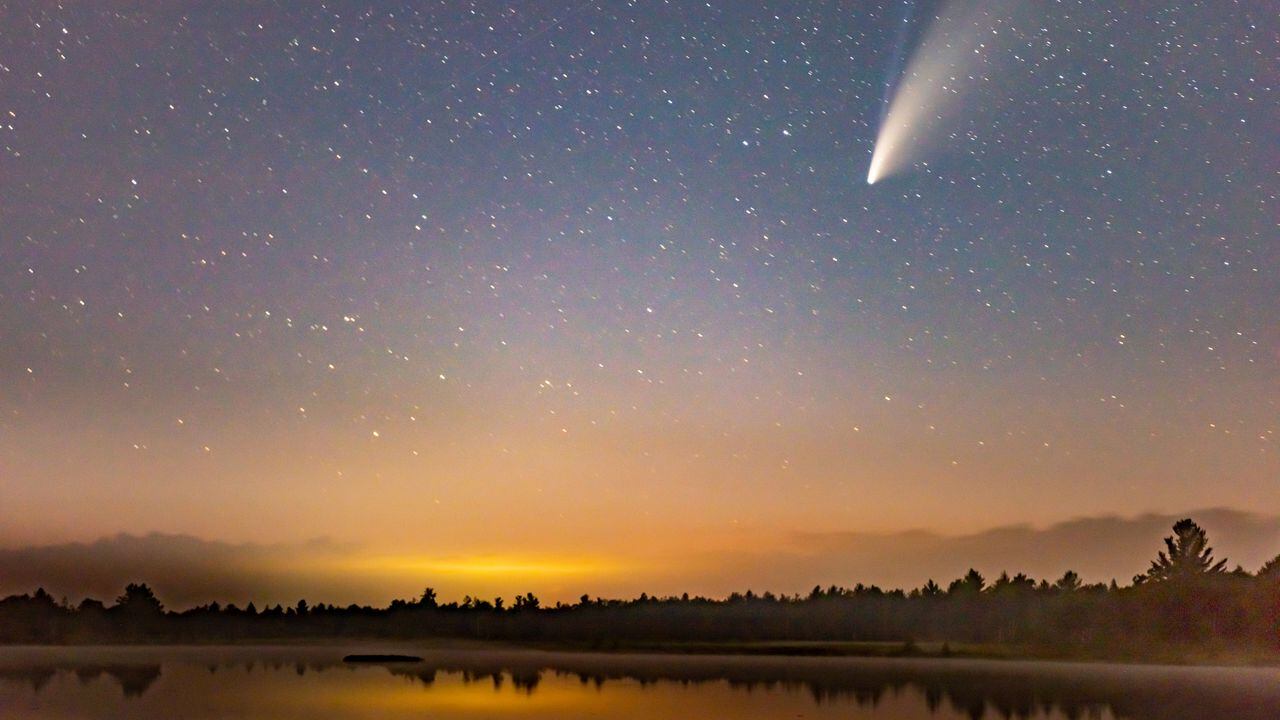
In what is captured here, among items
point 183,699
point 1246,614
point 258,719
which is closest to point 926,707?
point 258,719

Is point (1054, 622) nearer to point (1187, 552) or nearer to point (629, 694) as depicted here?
point (1187, 552)

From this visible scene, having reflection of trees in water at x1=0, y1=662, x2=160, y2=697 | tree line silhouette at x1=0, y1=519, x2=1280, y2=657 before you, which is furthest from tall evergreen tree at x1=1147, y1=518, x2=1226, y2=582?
reflection of trees in water at x1=0, y1=662, x2=160, y2=697

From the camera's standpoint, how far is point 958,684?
6481 centimetres

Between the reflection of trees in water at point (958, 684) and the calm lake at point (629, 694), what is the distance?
9cm

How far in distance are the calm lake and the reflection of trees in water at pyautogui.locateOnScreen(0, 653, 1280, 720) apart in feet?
0.31

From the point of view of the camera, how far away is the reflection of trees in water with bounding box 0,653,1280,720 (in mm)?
46531

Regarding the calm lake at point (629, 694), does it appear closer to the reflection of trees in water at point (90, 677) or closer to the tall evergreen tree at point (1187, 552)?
the reflection of trees in water at point (90, 677)

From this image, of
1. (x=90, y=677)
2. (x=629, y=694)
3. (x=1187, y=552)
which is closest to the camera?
(x=629, y=694)

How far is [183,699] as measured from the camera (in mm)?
49156

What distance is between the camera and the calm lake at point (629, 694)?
139 feet

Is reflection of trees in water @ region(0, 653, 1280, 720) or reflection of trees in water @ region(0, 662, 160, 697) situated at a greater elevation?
reflection of trees in water @ region(0, 653, 1280, 720)

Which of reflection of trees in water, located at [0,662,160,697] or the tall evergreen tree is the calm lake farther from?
the tall evergreen tree

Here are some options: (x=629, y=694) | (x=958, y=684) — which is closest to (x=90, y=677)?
(x=629, y=694)

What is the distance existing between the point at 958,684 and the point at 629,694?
23427mm
